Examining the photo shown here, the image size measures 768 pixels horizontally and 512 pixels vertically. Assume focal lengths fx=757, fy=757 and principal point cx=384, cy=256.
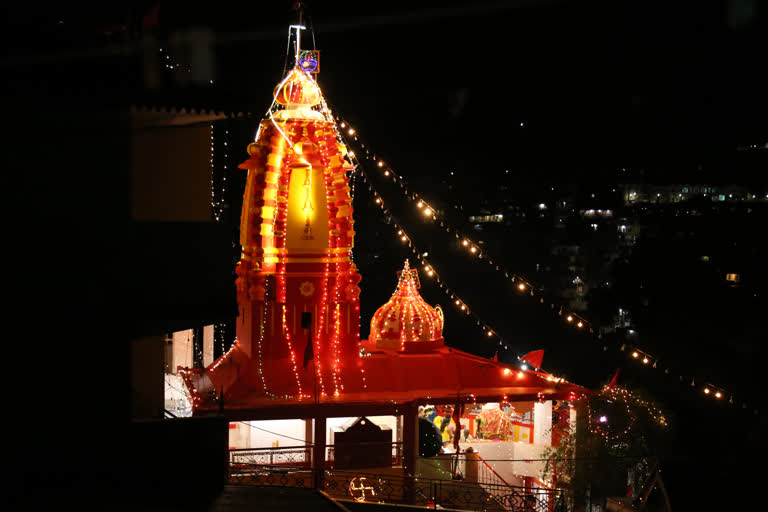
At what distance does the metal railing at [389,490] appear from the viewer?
40.6 feet

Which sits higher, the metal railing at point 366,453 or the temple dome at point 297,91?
the temple dome at point 297,91

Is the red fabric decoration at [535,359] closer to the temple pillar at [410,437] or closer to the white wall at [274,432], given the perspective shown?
the temple pillar at [410,437]

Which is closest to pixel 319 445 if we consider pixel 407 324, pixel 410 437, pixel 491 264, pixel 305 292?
pixel 410 437

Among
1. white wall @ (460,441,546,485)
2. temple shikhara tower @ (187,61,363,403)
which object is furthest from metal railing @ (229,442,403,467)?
white wall @ (460,441,546,485)

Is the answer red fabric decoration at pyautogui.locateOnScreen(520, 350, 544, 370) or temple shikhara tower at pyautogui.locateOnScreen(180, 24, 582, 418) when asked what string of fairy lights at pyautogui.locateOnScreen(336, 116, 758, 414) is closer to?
red fabric decoration at pyautogui.locateOnScreen(520, 350, 544, 370)

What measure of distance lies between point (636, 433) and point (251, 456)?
709 cm

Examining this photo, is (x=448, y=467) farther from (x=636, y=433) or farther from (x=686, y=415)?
(x=686, y=415)

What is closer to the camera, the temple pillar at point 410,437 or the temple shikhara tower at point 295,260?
the temple pillar at point 410,437

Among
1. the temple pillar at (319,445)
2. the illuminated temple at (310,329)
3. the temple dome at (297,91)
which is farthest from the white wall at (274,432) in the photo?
the temple dome at (297,91)

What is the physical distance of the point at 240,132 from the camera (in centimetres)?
2066

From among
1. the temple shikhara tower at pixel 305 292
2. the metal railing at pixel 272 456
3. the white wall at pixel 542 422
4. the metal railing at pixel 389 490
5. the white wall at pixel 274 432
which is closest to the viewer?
the metal railing at pixel 389 490

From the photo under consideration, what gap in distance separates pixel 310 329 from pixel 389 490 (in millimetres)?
3322

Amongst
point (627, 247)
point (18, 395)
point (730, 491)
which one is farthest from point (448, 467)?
point (627, 247)

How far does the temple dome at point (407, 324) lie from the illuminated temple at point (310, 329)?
0.78 m
